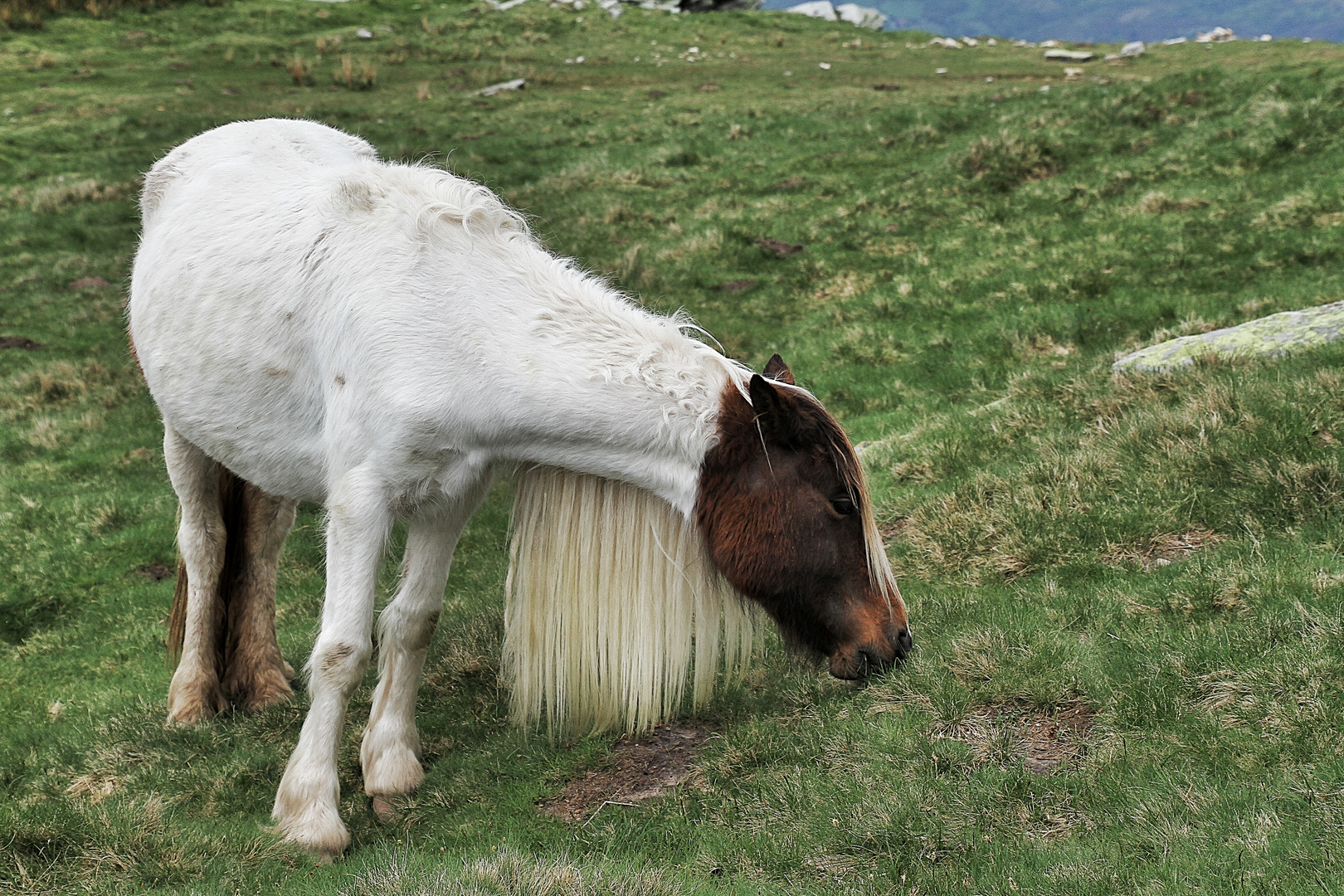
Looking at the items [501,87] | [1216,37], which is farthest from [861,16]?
[501,87]

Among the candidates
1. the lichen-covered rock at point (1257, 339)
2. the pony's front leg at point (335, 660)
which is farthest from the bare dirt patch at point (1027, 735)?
the lichen-covered rock at point (1257, 339)

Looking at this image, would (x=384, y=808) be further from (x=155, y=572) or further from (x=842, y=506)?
(x=155, y=572)

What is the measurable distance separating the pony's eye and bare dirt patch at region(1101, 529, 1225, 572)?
192 cm

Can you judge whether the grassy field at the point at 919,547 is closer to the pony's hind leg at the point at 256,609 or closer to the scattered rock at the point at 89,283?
the scattered rock at the point at 89,283

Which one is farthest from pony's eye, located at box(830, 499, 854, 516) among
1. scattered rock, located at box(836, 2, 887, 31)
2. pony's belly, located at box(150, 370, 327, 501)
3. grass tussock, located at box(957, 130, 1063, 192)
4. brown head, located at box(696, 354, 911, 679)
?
scattered rock, located at box(836, 2, 887, 31)

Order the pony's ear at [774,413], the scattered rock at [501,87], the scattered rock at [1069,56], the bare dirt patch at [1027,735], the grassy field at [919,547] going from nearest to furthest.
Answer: the grassy field at [919,547] < the bare dirt patch at [1027,735] < the pony's ear at [774,413] < the scattered rock at [501,87] < the scattered rock at [1069,56]

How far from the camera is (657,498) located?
4613mm

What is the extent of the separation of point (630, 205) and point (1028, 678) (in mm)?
12981

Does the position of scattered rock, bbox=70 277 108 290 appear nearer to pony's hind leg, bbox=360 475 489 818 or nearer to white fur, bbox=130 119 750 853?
white fur, bbox=130 119 750 853

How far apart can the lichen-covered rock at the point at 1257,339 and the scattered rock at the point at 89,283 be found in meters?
14.5

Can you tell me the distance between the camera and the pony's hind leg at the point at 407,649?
4961mm

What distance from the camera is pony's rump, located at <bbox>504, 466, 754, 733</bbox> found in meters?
4.68

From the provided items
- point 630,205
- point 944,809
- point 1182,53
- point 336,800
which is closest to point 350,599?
point 336,800

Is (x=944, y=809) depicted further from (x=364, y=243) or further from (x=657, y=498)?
(x=364, y=243)
